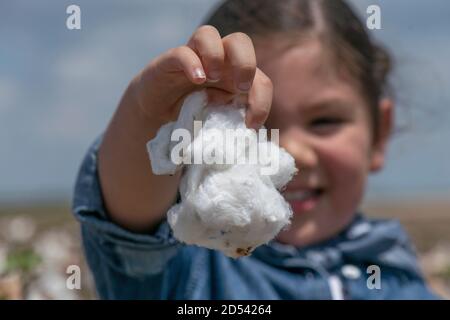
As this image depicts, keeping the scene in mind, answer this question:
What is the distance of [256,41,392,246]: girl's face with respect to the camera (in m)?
1.49

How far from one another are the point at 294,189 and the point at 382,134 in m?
0.39

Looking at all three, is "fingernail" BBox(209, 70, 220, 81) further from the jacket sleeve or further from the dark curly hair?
the dark curly hair

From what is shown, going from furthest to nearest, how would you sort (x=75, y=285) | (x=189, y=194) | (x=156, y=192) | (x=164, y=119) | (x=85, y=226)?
(x=75, y=285) < (x=85, y=226) < (x=156, y=192) < (x=164, y=119) < (x=189, y=194)

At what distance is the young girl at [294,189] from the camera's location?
46.8 inches

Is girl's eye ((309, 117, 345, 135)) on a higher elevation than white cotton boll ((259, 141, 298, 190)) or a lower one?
lower

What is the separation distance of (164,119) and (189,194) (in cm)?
18

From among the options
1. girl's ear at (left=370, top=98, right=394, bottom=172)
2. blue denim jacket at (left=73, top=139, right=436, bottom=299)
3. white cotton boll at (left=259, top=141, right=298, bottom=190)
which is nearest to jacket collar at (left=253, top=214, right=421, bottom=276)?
blue denim jacket at (left=73, top=139, right=436, bottom=299)

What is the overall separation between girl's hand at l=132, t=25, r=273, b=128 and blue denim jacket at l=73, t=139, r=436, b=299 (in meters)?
0.33

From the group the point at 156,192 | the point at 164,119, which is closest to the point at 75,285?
the point at 156,192

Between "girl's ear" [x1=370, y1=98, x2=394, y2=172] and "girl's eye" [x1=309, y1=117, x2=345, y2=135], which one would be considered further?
"girl's ear" [x1=370, y1=98, x2=394, y2=172]

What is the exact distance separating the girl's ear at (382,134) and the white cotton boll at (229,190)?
36.0 inches

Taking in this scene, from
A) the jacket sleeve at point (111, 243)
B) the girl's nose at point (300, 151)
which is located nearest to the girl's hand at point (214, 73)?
the jacket sleeve at point (111, 243)
